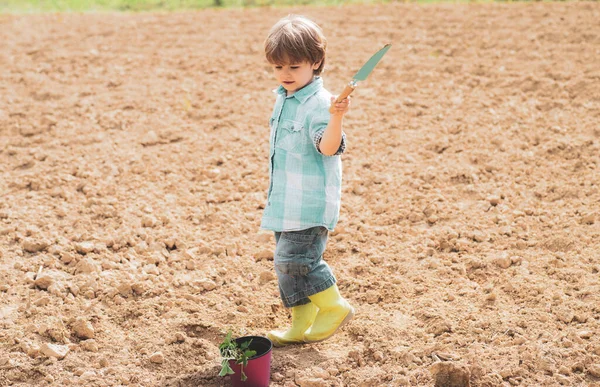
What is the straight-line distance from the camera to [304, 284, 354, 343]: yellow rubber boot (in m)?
2.83

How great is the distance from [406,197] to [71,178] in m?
2.06

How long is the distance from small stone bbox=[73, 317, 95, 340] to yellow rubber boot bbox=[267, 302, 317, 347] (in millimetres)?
788

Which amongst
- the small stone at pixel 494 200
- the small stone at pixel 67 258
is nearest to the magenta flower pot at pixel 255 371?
the small stone at pixel 67 258

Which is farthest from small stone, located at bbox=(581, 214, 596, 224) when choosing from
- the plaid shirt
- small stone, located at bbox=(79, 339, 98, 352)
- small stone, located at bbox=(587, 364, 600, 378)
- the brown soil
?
small stone, located at bbox=(79, 339, 98, 352)

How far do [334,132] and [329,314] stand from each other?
32.1 inches

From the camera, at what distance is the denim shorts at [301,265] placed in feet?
9.02

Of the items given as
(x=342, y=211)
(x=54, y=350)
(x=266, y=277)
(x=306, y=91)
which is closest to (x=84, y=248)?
(x=54, y=350)

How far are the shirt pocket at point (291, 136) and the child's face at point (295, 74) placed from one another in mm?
143

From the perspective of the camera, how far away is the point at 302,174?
2.70 meters

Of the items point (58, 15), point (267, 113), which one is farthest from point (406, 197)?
point (58, 15)

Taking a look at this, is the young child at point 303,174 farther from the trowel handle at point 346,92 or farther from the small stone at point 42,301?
the small stone at point 42,301

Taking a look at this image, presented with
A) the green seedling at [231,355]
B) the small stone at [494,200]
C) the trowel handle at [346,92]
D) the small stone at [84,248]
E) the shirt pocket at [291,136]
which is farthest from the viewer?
the small stone at [494,200]

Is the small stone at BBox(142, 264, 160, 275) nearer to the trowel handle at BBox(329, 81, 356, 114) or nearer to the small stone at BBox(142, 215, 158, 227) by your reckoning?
the small stone at BBox(142, 215, 158, 227)

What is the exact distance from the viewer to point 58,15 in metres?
7.92
